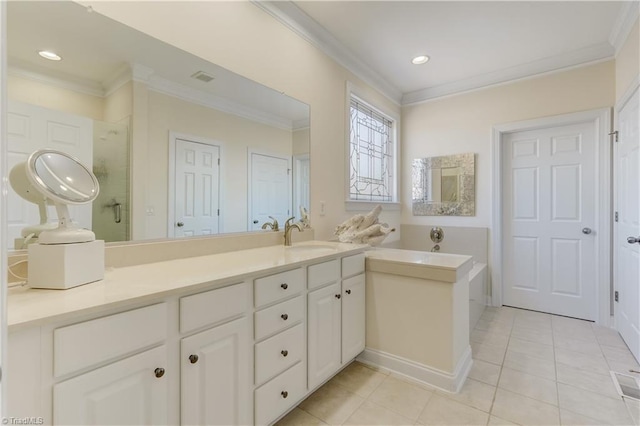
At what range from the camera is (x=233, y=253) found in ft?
5.93

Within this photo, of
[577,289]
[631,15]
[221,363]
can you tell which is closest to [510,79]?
[631,15]

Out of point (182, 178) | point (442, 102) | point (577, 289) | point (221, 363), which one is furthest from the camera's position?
point (442, 102)

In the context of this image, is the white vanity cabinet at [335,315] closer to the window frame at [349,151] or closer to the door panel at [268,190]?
the door panel at [268,190]

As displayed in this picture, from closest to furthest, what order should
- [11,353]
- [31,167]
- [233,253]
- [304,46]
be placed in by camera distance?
[11,353] < [31,167] < [233,253] < [304,46]

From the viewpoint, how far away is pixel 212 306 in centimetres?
112

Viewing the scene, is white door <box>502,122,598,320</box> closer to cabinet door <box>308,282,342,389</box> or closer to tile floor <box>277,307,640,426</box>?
tile floor <box>277,307,640,426</box>

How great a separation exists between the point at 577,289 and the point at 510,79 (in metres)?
2.37

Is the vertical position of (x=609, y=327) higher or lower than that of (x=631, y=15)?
lower

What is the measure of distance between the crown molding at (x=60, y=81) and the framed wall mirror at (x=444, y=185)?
135 inches

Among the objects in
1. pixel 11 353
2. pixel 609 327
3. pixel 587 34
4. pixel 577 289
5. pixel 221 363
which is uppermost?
pixel 587 34

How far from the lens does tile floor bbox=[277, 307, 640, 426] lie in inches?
60.7

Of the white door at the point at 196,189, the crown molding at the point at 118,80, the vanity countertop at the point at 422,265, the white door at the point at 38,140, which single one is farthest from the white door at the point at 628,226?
the white door at the point at 38,140

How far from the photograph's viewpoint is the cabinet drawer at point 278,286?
1.30 meters

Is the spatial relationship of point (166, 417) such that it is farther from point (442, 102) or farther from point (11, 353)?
point (442, 102)
